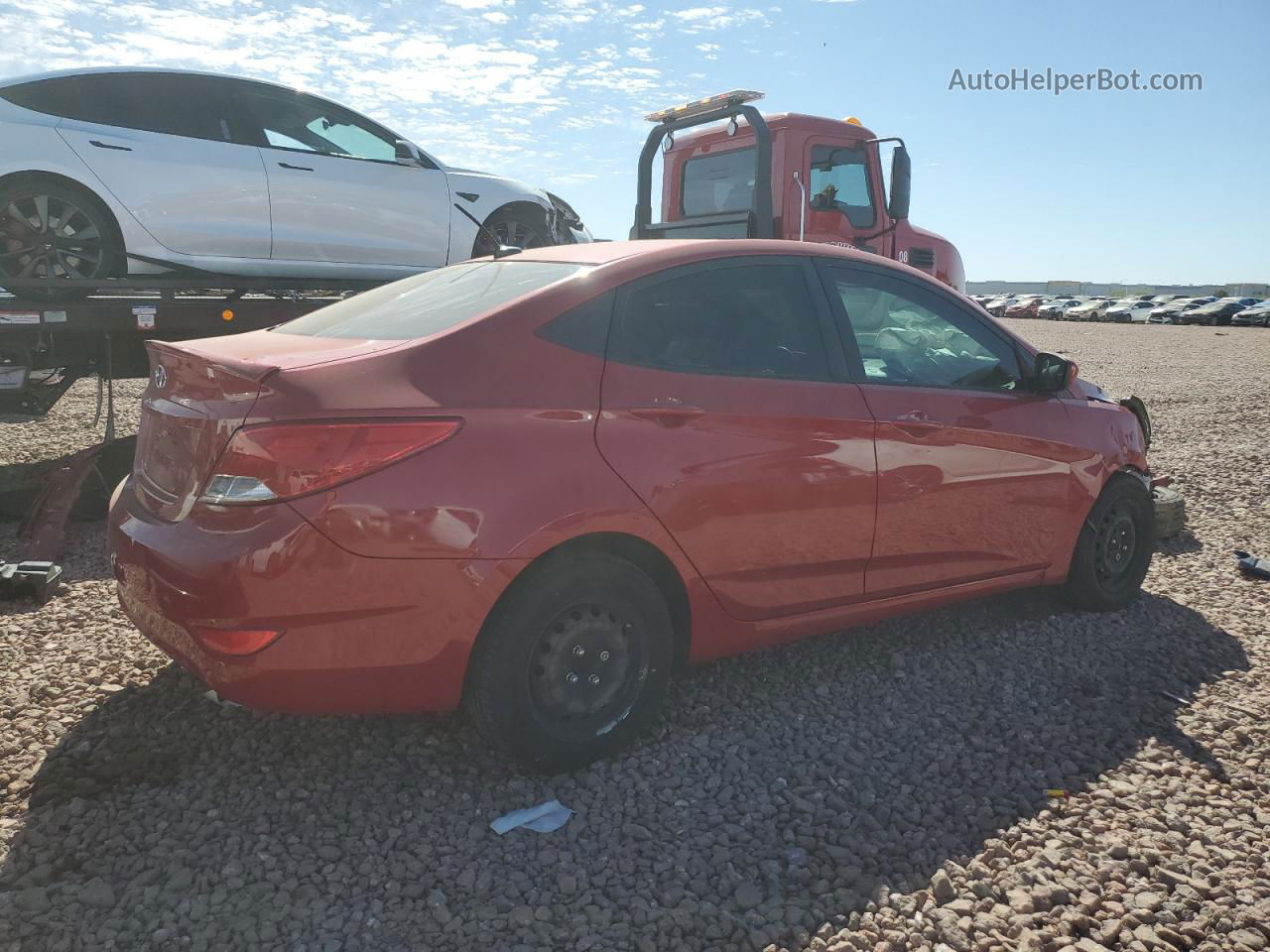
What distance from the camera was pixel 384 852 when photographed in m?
2.57

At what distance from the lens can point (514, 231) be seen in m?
7.29

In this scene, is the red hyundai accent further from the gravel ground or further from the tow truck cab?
the tow truck cab

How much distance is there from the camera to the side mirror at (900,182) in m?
7.57

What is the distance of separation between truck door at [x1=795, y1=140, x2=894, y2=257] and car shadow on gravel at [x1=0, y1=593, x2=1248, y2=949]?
5.00 m

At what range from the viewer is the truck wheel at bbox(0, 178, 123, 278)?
527 centimetres

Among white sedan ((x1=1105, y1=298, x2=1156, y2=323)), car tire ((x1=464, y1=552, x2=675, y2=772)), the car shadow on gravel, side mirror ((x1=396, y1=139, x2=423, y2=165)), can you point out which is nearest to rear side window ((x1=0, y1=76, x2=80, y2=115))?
side mirror ((x1=396, y1=139, x2=423, y2=165))

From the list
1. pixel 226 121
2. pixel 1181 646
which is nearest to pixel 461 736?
pixel 1181 646

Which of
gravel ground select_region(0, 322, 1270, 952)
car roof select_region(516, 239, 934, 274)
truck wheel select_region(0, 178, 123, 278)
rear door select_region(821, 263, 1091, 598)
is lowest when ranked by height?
gravel ground select_region(0, 322, 1270, 952)

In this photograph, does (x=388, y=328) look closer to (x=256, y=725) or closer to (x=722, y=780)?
(x=256, y=725)

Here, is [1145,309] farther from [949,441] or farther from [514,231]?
[949,441]

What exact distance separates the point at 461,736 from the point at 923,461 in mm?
1903

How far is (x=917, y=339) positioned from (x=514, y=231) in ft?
14.0

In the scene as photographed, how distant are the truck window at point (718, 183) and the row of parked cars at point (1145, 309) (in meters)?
40.8

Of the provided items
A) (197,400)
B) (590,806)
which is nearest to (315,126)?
(197,400)
